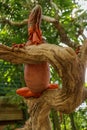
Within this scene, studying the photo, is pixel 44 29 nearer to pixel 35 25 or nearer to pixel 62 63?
pixel 35 25

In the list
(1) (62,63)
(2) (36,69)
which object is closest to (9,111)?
(2) (36,69)

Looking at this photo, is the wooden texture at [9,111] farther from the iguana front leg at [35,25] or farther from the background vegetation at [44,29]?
the iguana front leg at [35,25]

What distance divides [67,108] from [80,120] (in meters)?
2.42

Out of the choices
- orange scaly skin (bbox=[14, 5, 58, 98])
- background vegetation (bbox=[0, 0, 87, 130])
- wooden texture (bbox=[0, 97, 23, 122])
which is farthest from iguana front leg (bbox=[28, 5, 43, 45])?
wooden texture (bbox=[0, 97, 23, 122])

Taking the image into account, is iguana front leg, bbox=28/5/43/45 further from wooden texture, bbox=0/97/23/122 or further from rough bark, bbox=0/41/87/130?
wooden texture, bbox=0/97/23/122

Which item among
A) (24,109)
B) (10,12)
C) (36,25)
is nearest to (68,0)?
(10,12)

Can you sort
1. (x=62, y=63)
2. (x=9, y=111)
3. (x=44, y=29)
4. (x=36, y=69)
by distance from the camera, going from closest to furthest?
(x=62, y=63) → (x=36, y=69) → (x=44, y=29) → (x=9, y=111)

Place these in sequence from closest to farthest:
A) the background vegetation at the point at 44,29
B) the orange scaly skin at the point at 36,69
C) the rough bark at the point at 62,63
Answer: the rough bark at the point at 62,63 → the orange scaly skin at the point at 36,69 → the background vegetation at the point at 44,29

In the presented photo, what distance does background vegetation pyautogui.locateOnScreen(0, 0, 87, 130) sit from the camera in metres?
2.31

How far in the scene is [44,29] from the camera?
2621 millimetres

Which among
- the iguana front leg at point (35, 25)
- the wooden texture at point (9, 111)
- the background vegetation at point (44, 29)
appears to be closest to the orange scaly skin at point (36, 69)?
the iguana front leg at point (35, 25)

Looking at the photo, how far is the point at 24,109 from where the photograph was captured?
3.04 m

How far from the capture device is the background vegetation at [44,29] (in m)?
2.31

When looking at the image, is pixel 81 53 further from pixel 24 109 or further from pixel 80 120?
pixel 80 120
